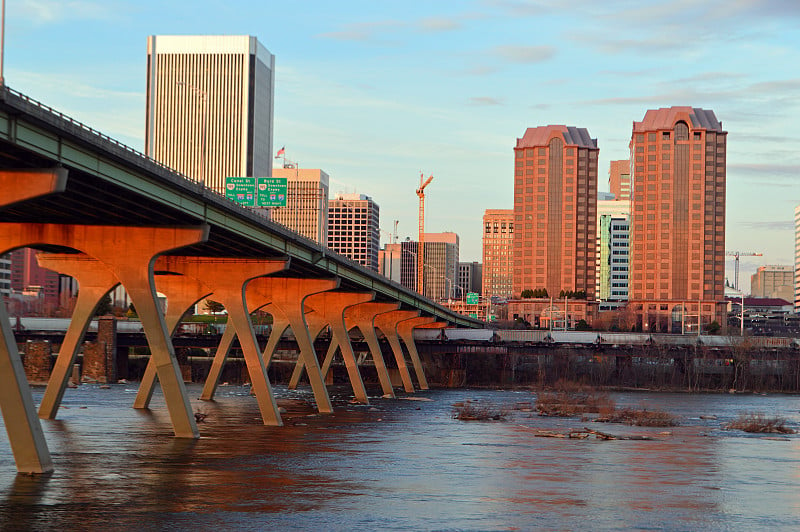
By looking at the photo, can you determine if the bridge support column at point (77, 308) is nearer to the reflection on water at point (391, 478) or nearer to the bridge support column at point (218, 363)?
the reflection on water at point (391, 478)

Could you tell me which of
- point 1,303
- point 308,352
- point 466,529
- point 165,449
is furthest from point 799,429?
point 1,303

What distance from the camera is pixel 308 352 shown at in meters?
77.6

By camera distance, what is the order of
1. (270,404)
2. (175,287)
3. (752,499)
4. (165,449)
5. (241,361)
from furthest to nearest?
1. (241,361)
2. (175,287)
3. (270,404)
4. (165,449)
5. (752,499)

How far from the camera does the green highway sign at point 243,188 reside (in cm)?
9150

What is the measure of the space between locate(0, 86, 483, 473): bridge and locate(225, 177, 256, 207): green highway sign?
931 cm

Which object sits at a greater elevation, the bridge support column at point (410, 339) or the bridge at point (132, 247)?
the bridge at point (132, 247)

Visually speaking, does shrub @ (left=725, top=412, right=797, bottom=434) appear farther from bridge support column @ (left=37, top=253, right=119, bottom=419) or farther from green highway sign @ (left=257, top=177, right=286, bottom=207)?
green highway sign @ (left=257, top=177, right=286, bottom=207)

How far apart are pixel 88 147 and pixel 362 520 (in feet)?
58.7

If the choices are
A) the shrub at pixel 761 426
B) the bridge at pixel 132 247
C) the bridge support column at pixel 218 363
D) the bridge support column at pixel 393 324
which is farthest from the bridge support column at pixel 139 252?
the bridge support column at pixel 393 324

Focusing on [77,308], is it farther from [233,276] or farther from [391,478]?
[391,478]

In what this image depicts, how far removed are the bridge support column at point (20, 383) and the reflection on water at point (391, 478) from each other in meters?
0.89

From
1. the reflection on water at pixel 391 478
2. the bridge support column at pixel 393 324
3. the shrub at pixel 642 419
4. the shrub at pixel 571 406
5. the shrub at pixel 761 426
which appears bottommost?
the shrub at pixel 571 406

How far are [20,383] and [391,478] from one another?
13883 mm

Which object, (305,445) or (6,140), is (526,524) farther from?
(305,445)
